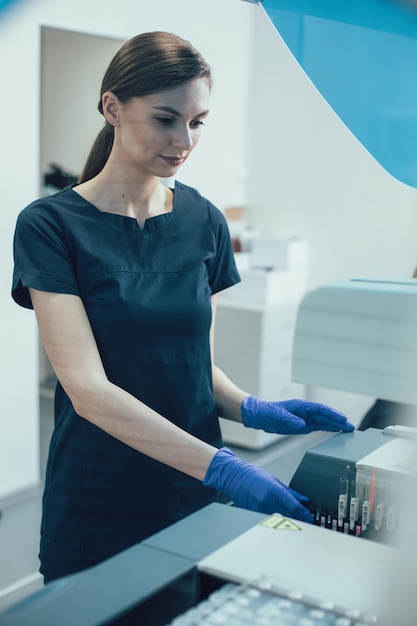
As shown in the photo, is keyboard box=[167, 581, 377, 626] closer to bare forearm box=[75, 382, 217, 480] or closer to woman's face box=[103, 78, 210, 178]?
bare forearm box=[75, 382, 217, 480]

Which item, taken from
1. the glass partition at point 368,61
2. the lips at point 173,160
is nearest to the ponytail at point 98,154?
the lips at point 173,160

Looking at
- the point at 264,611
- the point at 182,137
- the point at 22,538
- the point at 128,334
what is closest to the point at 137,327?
the point at 128,334

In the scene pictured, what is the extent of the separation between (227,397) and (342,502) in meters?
0.32

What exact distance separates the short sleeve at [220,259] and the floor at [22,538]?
0.76 m

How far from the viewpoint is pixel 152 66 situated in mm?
909

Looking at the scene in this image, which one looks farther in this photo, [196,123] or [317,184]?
[317,184]

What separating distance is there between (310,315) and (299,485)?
0.34 meters

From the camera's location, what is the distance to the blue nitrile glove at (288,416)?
110cm

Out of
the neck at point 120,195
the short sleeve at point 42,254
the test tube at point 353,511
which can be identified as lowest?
the test tube at point 353,511

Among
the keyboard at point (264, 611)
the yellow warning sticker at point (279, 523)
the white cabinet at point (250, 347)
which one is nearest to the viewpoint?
the keyboard at point (264, 611)

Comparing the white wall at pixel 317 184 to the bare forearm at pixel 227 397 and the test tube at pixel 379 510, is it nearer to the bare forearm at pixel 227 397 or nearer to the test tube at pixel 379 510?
the bare forearm at pixel 227 397

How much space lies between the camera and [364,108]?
3.38 ft

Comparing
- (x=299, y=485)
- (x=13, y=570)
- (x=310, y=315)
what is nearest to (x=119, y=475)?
(x=299, y=485)

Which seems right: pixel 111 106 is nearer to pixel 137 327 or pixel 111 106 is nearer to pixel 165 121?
pixel 165 121
